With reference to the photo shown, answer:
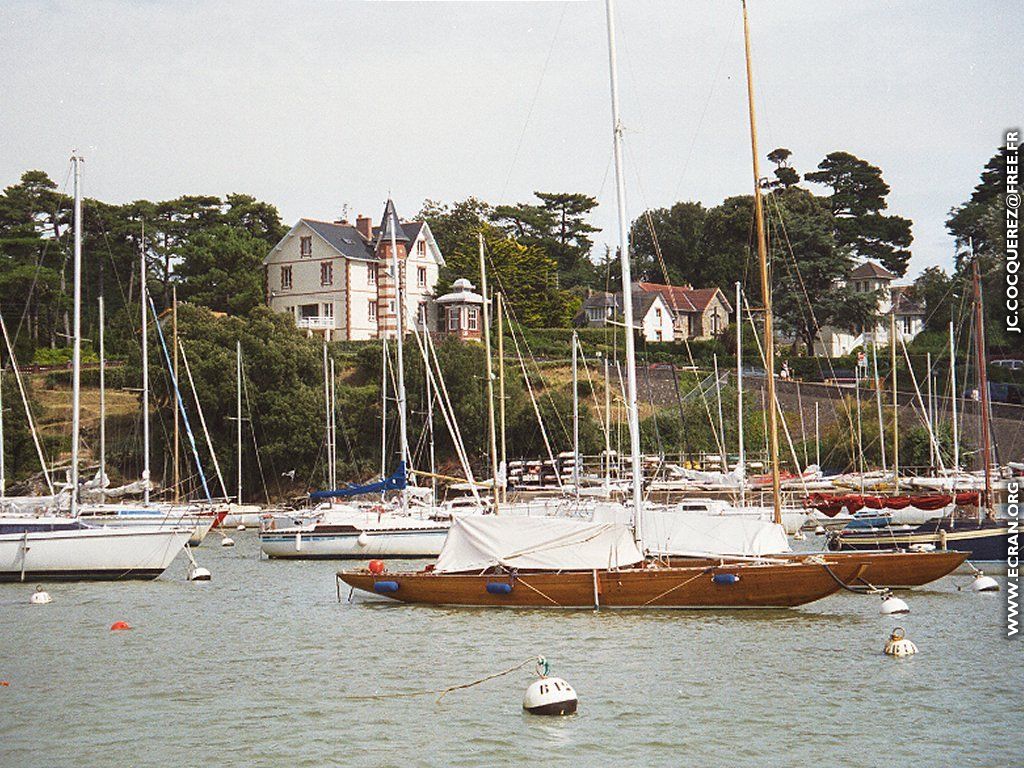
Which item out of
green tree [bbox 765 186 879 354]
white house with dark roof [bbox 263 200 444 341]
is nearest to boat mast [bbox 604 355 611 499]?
white house with dark roof [bbox 263 200 444 341]

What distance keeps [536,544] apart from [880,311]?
92297 millimetres

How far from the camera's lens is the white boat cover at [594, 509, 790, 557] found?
31.3m

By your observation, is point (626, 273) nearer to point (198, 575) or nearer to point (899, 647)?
point (899, 647)

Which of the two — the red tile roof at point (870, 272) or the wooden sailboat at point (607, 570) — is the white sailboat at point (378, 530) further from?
the red tile roof at point (870, 272)

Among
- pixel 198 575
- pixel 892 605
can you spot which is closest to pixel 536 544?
pixel 892 605

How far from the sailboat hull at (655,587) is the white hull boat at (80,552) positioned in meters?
11.6

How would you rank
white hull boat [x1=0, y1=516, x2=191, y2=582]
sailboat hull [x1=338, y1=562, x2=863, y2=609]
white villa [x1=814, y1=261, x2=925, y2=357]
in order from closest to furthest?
sailboat hull [x1=338, y1=562, x2=863, y2=609]
white hull boat [x1=0, y1=516, x2=191, y2=582]
white villa [x1=814, y1=261, x2=925, y2=357]

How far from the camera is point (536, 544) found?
103 feet

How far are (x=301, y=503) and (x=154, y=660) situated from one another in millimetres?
43231

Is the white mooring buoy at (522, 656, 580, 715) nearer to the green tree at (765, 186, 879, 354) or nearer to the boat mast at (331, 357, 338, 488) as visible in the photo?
the boat mast at (331, 357, 338, 488)

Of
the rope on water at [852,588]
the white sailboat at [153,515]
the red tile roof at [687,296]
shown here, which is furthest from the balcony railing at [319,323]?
the rope on water at [852,588]

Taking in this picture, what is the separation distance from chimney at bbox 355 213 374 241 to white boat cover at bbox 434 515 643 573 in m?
75.0

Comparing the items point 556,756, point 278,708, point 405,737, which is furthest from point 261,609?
point 556,756

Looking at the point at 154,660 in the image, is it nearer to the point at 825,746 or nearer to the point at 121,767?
the point at 121,767
